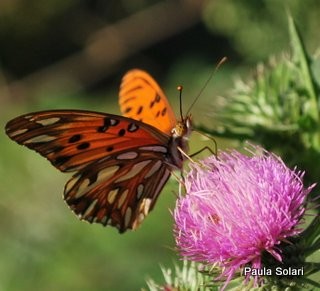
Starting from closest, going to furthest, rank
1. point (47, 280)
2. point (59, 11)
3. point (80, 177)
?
point (80, 177) < point (47, 280) < point (59, 11)

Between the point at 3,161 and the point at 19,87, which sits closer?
the point at 3,161

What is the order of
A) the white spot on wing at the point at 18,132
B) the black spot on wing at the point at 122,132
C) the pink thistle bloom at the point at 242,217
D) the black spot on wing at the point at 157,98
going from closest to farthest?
the pink thistle bloom at the point at 242,217 < the white spot on wing at the point at 18,132 < the black spot on wing at the point at 122,132 < the black spot on wing at the point at 157,98

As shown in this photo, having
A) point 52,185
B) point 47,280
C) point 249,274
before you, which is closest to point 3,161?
point 52,185

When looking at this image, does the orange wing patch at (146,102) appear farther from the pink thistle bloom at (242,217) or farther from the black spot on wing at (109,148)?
the pink thistle bloom at (242,217)

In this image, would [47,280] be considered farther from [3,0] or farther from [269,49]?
[3,0]

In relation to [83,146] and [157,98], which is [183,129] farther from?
[83,146]

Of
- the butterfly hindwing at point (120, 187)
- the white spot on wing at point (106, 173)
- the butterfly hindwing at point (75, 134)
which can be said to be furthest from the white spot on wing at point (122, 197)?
the butterfly hindwing at point (75, 134)

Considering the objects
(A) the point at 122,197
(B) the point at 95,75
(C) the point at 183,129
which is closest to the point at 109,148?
(A) the point at 122,197

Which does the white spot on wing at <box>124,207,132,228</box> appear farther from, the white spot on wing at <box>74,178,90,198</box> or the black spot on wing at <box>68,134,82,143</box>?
the black spot on wing at <box>68,134,82,143</box>
